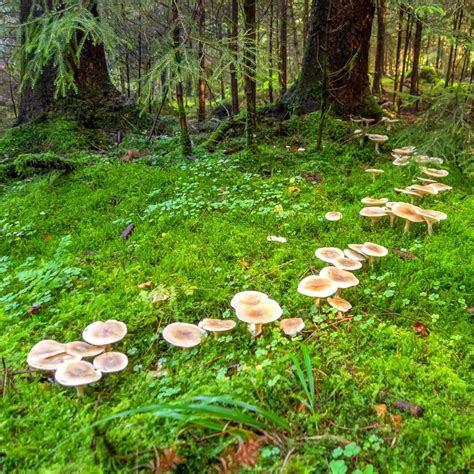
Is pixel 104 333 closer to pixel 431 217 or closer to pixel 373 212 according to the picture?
pixel 373 212

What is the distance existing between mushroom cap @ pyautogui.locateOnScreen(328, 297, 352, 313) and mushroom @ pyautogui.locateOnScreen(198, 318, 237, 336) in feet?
2.72

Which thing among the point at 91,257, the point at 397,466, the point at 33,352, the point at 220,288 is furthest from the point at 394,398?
the point at 91,257

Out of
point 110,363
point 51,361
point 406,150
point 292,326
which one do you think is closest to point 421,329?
point 292,326

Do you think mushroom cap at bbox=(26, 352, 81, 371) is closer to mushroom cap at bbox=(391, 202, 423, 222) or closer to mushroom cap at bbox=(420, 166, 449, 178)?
mushroom cap at bbox=(391, 202, 423, 222)

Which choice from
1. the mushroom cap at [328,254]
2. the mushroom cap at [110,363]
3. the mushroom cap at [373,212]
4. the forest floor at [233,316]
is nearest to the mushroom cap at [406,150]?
→ the forest floor at [233,316]

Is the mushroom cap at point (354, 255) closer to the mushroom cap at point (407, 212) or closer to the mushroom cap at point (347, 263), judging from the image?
the mushroom cap at point (347, 263)

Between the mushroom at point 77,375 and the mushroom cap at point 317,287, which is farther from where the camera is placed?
the mushroom cap at point 317,287

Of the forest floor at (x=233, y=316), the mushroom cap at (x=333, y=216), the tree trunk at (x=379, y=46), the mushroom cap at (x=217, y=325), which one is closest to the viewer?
the forest floor at (x=233, y=316)

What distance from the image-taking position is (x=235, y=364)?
109 inches

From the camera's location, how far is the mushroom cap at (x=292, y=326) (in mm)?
2939

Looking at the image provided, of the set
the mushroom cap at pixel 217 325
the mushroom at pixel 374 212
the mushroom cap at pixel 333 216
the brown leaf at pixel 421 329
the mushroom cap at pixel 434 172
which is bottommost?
the brown leaf at pixel 421 329

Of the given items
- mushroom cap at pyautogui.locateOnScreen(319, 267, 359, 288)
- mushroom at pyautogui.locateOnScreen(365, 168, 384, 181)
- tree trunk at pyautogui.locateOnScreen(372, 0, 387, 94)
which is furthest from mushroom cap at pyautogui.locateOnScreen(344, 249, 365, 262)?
tree trunk at pyautogui.locateOnScreen(372, 0, 387, 94)

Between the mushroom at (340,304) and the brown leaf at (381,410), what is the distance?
881 mm

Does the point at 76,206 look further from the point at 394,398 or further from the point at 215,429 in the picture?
the point at 394,398
